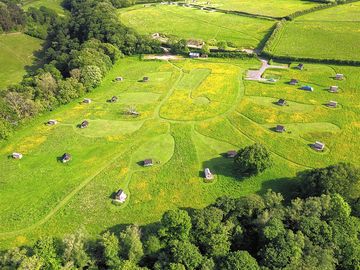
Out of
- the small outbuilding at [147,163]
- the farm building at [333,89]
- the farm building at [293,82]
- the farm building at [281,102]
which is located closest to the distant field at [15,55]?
the small outbuilding at [147,163]

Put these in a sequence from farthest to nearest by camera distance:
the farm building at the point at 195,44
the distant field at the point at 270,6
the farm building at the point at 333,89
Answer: the distant field at the point at 270,6
the farm building at the point at 195,44
the farm building at the point at 333,89

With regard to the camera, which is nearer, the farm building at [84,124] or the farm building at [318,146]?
the farm building at [318,146]

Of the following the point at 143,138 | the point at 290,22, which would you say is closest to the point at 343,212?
the point at 143,138

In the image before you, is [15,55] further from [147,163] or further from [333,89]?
[333,89]

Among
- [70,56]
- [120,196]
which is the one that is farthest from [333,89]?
[70,56]

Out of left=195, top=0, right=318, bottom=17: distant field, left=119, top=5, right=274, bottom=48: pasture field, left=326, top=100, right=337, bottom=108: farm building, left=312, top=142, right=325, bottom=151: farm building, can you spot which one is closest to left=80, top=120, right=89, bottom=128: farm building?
left=312, top=142, right=325, bottom=151: farm building

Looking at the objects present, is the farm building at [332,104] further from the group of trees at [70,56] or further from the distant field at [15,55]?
the distant field at [15,55]
